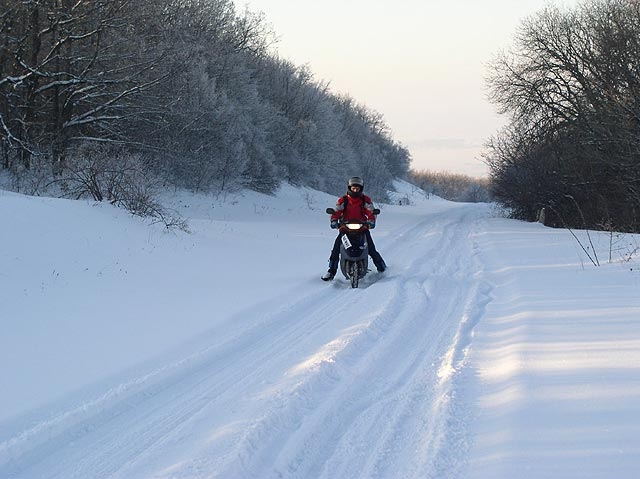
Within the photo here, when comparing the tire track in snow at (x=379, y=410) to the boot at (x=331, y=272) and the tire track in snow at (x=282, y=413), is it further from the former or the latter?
the boot at (x=331, y=272)

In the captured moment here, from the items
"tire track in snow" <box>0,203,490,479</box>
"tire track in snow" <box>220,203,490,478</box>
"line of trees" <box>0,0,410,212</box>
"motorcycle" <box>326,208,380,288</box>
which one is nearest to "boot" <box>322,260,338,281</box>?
"motorcycle" <box>326,208,380,288</box>

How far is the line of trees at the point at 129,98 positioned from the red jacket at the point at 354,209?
577 cm

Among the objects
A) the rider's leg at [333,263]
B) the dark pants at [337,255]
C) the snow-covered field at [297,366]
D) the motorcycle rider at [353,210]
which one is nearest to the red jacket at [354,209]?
the motorcycle rider at [353,210]

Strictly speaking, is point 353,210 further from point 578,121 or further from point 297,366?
point 578,121

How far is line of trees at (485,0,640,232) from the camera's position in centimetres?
2011

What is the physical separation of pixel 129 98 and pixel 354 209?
17.0 meters

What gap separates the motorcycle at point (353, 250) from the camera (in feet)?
35.3

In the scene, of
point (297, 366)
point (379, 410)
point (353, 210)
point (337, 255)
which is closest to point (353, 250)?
point (337, 255)

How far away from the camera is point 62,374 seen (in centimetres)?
548

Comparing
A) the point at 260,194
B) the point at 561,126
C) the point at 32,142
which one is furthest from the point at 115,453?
the point at 260,194

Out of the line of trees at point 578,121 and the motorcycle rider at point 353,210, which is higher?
the line of trees at point 578,121

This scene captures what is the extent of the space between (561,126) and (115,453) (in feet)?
92.1

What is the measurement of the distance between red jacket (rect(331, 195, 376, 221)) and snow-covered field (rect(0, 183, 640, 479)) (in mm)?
1303

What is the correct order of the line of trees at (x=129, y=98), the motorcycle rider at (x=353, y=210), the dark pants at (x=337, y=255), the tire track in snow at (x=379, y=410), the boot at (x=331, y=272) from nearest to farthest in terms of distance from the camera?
the tire track in snow at (x=379, y=410) < the boot at (x=331, y=272) < the dark pants at (x=337, y=255) < the motorcycle rider at (x=353, y=210) < the line of trees at (x=129, y=98)
